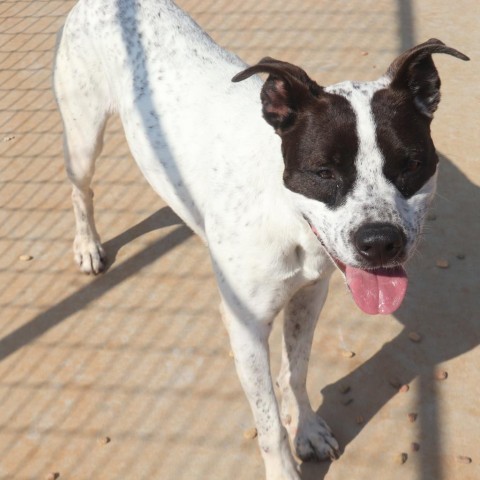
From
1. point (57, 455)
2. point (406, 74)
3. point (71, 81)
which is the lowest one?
point (57, 455)

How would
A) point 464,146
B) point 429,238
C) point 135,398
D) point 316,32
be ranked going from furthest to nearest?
point 316,32, point 464,146, point 429,238, point 135,398

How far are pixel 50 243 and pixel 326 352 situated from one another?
79.2 inches

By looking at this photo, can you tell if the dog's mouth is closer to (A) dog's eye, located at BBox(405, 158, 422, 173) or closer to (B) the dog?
(B) the dog

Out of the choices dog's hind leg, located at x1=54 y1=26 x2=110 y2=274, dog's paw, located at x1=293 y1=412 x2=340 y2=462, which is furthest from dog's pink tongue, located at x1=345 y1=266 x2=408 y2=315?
dog's hind leg, located at x1=54 y1=26 x2=110 y2=274

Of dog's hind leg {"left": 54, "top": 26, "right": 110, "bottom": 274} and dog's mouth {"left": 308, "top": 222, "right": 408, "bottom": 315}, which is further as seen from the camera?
dog's hind leg {"left": 54, "top": 26, "right": 110, "bottom": 274}

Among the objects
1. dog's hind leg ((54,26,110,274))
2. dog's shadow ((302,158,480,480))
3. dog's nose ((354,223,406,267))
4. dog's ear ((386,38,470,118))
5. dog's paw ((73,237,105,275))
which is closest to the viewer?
dog's nose ((354,223,406,267))

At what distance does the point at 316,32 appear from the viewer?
783 cm

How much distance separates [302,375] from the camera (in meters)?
4.33

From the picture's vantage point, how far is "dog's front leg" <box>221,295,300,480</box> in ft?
12.7

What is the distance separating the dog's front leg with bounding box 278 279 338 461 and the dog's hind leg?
160 centimetres

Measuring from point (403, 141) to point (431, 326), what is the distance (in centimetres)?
Answer: 190

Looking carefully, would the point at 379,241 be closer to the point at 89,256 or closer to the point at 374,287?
the point at 374,287

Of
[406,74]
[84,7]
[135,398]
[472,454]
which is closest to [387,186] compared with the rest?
[406,74]

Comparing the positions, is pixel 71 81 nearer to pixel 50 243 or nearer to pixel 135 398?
pixel 50 243
